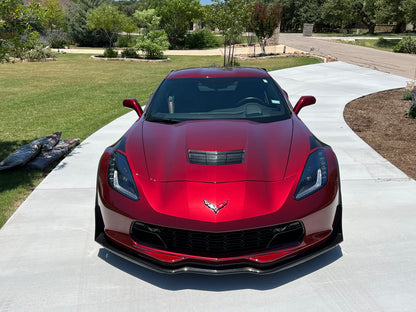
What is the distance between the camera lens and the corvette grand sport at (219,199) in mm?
2701

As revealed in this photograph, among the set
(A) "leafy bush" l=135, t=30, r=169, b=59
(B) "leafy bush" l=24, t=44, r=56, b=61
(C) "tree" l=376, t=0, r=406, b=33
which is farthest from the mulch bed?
(C) "tree" l=376, t=0, r=406, b=33

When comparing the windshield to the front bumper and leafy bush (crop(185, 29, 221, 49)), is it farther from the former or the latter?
leafy bush (crop(185, 29, 221, 49))

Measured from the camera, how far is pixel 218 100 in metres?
4.34

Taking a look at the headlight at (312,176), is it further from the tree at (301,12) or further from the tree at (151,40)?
the tree at (301,12)

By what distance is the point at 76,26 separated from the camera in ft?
135

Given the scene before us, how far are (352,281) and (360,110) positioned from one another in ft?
23.0

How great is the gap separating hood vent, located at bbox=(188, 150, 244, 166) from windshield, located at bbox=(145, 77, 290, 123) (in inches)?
31.1

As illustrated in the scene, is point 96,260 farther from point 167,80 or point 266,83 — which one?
point 266,83

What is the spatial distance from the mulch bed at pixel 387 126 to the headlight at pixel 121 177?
4.01 meters

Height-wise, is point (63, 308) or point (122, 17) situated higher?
point (122, 17)

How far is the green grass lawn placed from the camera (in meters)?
5.34

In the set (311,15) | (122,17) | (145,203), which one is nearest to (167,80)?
(145,203)

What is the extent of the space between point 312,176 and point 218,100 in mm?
1680

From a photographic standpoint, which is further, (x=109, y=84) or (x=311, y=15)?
Answer: (x=311, y=15)
